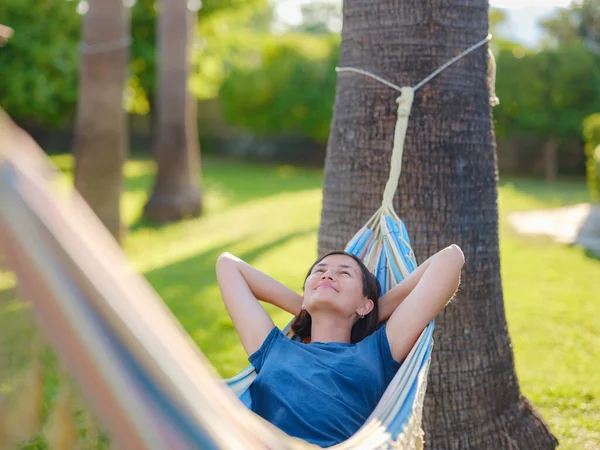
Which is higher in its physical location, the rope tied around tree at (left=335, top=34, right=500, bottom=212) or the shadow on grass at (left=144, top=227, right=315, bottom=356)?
the rope tied around tree at (left=335, top=34, right=500, bottom=212)

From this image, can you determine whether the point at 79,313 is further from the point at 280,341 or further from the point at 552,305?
the point at 552,305

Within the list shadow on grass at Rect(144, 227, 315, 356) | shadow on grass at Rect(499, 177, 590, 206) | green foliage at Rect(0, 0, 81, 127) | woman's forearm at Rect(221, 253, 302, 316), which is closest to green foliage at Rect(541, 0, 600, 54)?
shadow on grass at Rect(499, 177, 590, 206)

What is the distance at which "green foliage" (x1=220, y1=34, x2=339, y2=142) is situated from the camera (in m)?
19.0

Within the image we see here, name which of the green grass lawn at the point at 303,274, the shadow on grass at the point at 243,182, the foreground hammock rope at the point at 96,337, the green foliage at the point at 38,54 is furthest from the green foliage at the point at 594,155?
the green foliage at the point at 38,54

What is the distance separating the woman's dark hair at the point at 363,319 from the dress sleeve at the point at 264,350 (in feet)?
0.44

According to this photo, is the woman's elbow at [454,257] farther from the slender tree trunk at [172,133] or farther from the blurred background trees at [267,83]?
the blurred background trees at [267,83]

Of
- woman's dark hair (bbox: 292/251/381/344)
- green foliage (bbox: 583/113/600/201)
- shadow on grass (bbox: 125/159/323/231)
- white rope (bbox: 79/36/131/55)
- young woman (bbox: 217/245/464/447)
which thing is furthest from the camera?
shadow on grass (bbox: 125/159/323/231)

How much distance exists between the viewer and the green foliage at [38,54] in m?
16.5

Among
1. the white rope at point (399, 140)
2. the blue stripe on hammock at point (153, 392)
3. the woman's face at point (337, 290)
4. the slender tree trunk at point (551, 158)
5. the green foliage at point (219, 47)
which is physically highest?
the green foliage at point (219, 47)

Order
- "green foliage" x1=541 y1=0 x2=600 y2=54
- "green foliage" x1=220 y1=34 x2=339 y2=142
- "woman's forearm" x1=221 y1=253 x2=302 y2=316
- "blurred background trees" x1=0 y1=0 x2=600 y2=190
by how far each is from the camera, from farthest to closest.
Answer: "green foliage" x1=541 y1=0 x2=600 y2=54, "green foliage" x1=220 y1=34 x2=339 y2=142, "blurred background trees" x1=0 y1=0 x2=600 y2=190, "woman's forearm" x1=221 y1=253 x2=302 y2=316

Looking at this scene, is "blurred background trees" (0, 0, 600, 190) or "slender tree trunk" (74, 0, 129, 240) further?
"blurred background trees" (0, 0, 600, 190)

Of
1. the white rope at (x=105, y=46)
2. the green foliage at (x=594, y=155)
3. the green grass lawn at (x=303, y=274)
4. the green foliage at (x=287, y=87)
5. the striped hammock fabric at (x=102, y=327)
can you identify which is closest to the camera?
the striped hammock fabric at (x=102, y=327)

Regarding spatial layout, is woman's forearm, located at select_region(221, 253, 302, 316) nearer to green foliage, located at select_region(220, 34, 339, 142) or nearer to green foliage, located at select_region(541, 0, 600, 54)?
green foliage, located at select_region(220, 34, 339, 142)

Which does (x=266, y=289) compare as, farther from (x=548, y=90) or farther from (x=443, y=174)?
(x=548, y=90)
